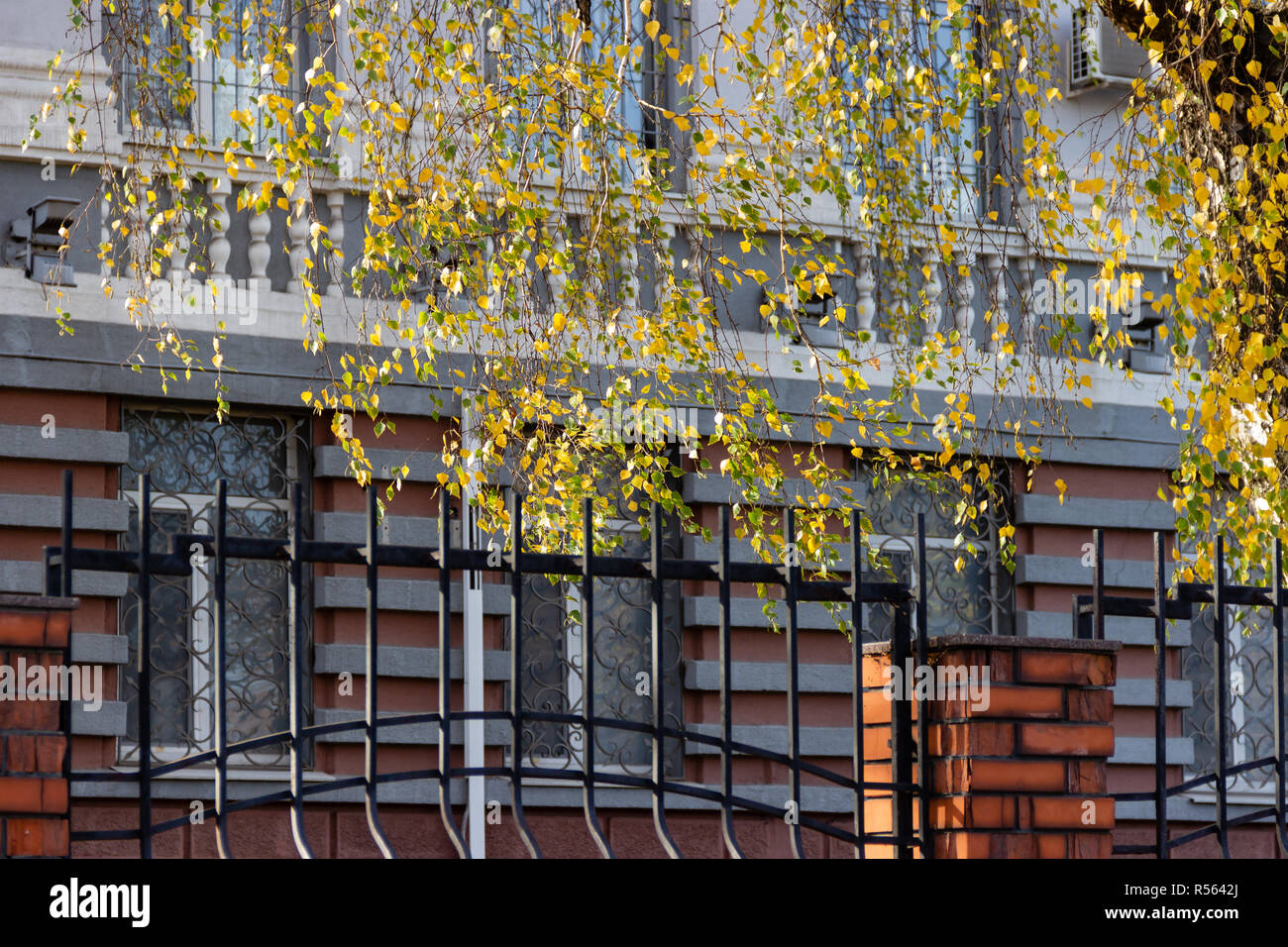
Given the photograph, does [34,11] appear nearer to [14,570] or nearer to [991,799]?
[14,570]

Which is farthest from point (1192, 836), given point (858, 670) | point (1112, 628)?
point (1112, 628)

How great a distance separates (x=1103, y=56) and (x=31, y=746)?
10.2m

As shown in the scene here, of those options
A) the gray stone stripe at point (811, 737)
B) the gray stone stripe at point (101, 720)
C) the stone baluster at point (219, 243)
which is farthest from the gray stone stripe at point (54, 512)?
the gray stone stripe at point (811, 737)

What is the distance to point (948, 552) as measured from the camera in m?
11.7

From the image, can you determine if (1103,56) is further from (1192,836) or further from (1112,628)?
(1192,836)

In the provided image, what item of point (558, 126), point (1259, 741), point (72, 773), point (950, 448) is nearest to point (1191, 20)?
point (950, 448)

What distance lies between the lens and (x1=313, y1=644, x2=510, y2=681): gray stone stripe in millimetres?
9984

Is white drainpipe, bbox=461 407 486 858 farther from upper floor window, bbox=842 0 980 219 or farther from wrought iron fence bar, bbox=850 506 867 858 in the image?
wrought iron fence bar, bbox=850 506 867 858

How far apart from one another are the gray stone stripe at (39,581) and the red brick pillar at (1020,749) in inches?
227

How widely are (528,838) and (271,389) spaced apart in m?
6.32

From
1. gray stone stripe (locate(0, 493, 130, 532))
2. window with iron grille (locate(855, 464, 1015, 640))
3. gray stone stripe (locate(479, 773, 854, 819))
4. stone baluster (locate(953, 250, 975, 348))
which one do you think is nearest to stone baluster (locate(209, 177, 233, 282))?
gray stone stripe (locate(0, 493, 130, 532))

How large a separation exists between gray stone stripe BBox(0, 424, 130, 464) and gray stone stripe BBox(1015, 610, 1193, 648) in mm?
5411

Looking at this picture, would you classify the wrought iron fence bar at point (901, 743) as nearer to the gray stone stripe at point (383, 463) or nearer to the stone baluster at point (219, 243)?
the gray stone stripe at point (383, 463)

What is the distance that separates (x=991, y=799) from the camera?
14.5ft
